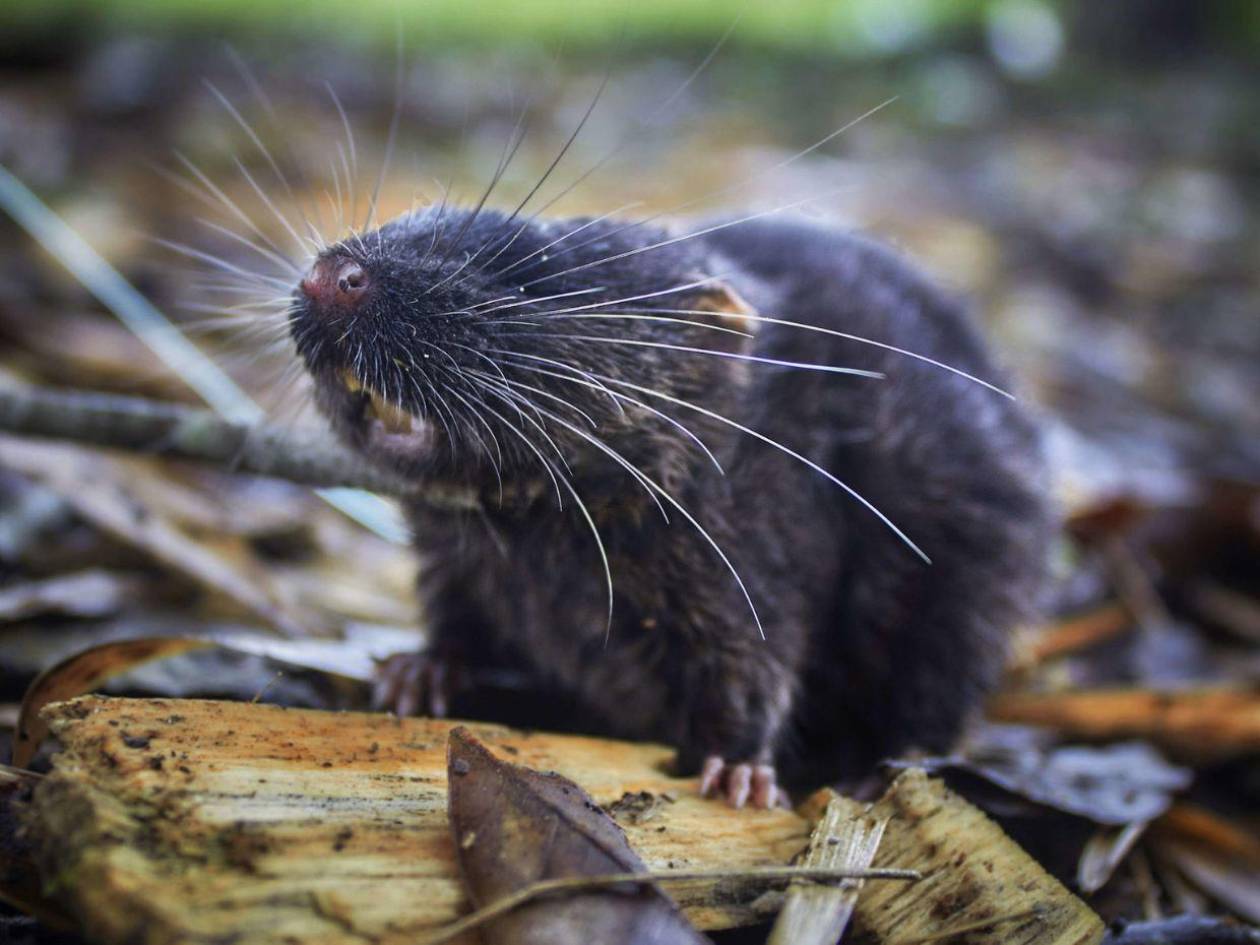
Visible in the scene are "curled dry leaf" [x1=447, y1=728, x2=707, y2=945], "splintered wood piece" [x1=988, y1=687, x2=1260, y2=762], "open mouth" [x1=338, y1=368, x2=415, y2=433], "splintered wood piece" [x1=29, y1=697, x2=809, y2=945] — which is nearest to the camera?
"splintered wood piece" [x1=29, y1=697, x2=809, y2=945]

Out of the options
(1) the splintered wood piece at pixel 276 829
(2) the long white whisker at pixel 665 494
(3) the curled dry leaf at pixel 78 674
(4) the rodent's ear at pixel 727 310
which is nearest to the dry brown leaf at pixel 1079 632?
(2) the long white whisker at pixel 665 494

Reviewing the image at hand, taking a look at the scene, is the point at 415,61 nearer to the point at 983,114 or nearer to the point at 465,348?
the point at 983,114

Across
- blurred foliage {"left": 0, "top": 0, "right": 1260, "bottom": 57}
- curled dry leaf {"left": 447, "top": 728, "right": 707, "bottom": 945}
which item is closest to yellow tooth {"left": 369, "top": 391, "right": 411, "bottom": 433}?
curled dry leaf {"left": 447, "top": 728, "right": 707, "bottom": 945}

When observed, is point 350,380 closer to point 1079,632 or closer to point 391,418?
point 391,418

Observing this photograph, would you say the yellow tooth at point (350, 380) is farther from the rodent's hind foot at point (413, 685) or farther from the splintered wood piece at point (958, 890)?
the splintered wood piece at point (958, 890)

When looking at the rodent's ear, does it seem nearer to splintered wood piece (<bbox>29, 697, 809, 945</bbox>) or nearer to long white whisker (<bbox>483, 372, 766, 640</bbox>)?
long white whisker (<bbox>483, 372, 766, 640</bbox>)

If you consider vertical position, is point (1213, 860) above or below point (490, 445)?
below

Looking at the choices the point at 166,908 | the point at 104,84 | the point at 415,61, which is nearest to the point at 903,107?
the point at 415,61
